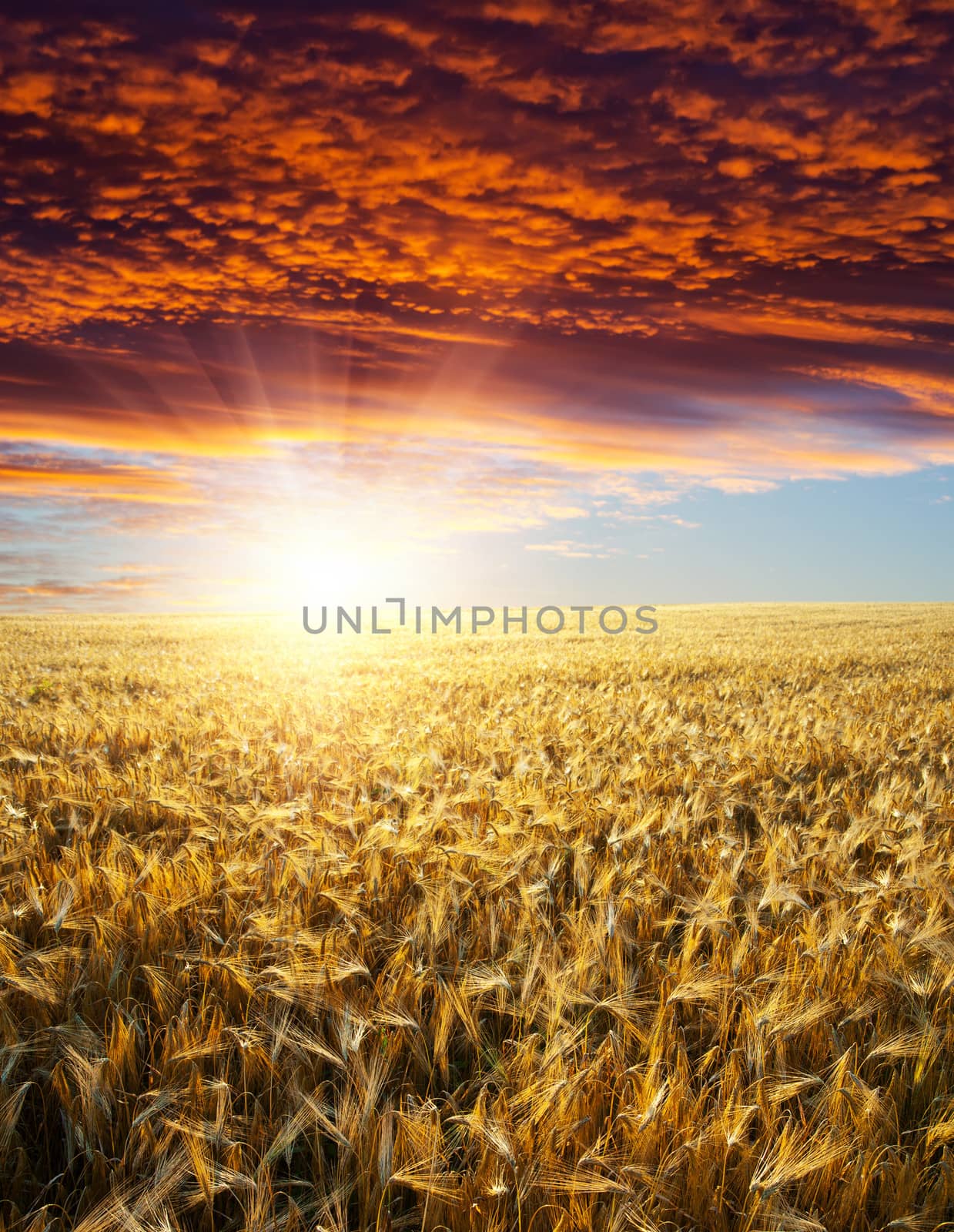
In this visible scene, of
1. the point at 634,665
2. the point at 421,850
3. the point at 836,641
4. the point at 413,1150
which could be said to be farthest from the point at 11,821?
the point at 836,641

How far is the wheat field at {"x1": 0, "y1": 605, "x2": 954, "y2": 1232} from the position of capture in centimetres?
159

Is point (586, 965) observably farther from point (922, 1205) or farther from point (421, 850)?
point (421, 850)

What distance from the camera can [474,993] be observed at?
2.24 m

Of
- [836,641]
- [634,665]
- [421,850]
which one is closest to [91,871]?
[421,850]

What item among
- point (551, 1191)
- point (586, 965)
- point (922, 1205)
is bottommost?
point (922, 1205)

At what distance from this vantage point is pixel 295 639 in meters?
24.9

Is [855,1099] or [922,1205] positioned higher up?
[855,1099]

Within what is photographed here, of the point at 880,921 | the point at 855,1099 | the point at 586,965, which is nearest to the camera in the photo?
the point at 855,1099

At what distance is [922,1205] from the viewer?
164cm

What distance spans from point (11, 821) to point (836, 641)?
2088 cm

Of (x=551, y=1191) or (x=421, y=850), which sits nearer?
(x=551, y=1191)

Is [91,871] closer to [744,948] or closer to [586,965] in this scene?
[586,965]

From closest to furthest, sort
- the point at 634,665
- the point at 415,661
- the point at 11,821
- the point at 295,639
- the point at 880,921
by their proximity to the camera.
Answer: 1. the point at 880,921
2. the point at 11,821
3. the point at 634,665
4. the point at 415,661
5. the point at 295,639

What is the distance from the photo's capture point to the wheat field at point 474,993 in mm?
1591
